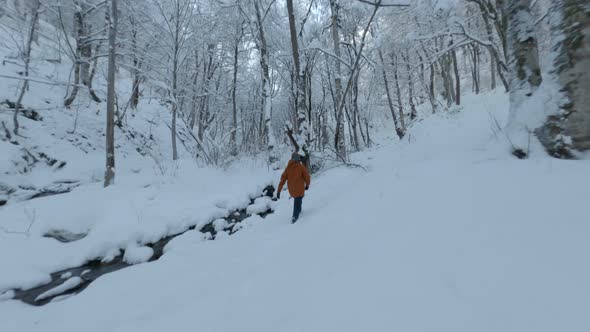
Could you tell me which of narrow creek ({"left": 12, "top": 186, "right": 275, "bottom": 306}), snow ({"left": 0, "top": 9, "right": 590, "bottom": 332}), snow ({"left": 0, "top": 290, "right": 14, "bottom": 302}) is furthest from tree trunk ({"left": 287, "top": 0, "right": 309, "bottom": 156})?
snow ({"left": 0, "top": 290, "right": 14, "bottom": 302})

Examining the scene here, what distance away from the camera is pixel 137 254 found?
4297mm

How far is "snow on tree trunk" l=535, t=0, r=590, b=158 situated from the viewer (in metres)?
2.83

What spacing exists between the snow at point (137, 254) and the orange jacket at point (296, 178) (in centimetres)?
268

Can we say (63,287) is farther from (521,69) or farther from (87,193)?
(521,69)

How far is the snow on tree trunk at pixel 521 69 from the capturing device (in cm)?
341

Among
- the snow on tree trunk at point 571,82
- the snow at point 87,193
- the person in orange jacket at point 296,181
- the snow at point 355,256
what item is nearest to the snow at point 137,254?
the snow at point 355,256

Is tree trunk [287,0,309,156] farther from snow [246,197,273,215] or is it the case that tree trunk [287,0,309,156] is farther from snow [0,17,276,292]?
snow [0,17,276,292]

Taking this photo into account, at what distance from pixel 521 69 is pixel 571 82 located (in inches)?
32.1

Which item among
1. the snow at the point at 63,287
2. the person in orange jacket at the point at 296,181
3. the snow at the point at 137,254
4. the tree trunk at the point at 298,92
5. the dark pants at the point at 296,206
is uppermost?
the tree trunk at the point at 298,92

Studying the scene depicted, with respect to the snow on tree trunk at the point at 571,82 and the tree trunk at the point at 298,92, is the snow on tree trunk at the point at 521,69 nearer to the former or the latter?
the snow on tree trunk at the point at 571,82

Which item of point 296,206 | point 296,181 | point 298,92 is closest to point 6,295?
point 296,206

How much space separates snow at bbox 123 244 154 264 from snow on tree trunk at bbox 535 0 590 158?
6019 mm

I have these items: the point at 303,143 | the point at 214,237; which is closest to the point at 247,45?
the point at 303,143

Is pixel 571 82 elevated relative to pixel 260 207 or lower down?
elevated
